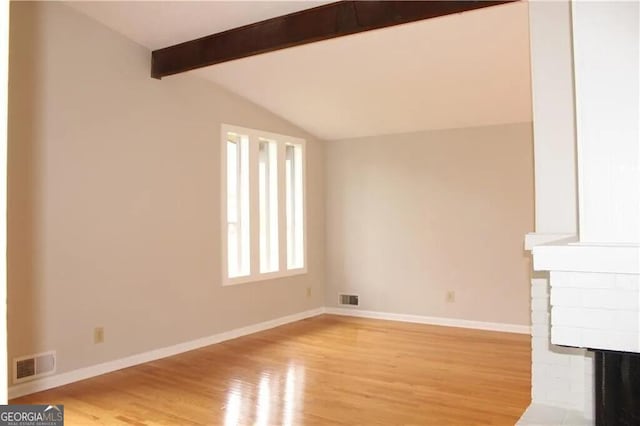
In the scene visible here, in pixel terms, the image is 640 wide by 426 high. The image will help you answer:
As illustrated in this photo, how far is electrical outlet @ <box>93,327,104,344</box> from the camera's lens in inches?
159

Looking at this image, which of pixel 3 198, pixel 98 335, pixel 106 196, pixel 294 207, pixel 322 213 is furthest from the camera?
pixel 322 213

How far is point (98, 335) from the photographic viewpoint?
4051 mm

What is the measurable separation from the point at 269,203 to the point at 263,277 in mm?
904

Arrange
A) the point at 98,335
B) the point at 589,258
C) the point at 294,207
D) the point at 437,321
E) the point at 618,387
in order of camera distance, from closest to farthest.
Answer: the point at 589,258
the point at 618,387
the point at 98,335
the point at 437,321
the point at 294,207

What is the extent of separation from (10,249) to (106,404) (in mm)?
1276

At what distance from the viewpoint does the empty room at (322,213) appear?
1.77 meters

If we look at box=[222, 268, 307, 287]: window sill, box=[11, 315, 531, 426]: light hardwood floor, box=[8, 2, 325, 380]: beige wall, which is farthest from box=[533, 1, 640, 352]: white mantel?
box=[222, 268, 307, 287]: window sill

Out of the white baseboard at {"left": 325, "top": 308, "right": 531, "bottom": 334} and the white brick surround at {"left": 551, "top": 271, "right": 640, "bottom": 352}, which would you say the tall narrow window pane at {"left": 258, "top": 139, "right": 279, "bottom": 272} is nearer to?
the white baseboard at {"left": 325, "top": 308, "right": 531, "bottom": 334}

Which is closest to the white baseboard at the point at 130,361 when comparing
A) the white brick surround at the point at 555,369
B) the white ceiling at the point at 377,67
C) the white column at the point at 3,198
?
the white ceiling at the point at 377,67

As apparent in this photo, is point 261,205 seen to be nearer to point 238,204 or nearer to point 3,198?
point 238,204

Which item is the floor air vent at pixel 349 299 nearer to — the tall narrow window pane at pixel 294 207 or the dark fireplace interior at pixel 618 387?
the tall narrow window pane at pixel 294 207

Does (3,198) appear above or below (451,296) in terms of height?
above

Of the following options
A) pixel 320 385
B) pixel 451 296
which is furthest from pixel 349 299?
pixel 320 385

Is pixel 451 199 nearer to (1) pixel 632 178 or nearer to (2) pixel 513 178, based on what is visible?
(2) pixel 513 178
